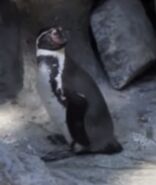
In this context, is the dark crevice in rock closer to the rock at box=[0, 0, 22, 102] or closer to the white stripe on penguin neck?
the rock at box=[0, 0, 22, 102]

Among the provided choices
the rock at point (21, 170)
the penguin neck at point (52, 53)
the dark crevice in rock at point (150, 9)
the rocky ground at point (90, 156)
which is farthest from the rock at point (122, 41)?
the rock at point (21, 170)

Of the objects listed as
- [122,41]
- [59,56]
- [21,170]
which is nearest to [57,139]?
[59,56]

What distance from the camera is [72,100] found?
3668mm

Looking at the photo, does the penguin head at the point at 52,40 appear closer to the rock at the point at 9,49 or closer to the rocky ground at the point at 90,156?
the rocky ground at the point at 90,156

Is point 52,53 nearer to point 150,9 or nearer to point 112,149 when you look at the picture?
point 112,149

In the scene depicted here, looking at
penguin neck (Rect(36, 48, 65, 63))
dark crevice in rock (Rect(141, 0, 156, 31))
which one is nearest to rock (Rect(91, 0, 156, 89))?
dark crevice in rock (Rect(141, 0, 156, 31))

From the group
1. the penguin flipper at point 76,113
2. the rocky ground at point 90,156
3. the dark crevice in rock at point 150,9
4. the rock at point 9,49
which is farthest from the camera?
the dark crevice in rock at point 150,9

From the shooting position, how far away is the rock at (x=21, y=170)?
7.87 ft

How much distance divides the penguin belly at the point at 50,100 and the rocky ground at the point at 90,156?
15cm

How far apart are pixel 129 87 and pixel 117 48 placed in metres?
0.28

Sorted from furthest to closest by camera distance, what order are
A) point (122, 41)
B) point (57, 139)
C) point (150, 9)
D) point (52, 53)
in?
1. point (150, 9)
2. point (122, 41)
3. point (57, 139)
4. point (52, 53)

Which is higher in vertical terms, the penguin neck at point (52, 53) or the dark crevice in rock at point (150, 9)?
the penguin neck at point (52, 53)

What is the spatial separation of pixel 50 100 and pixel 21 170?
4.20 ft

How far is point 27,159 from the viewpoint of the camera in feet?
8.45
